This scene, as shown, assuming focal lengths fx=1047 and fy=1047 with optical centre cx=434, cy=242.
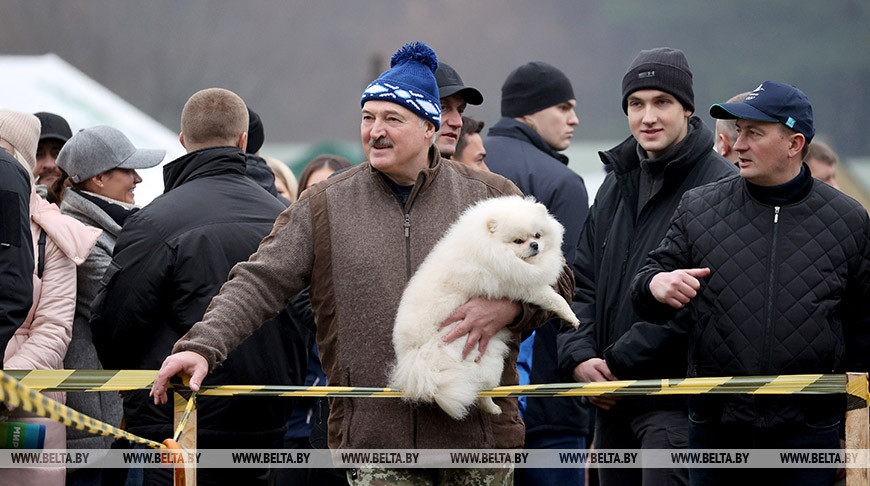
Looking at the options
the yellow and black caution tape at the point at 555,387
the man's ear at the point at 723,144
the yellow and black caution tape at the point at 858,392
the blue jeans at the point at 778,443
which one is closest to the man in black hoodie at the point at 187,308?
the yellow and black caution tape at the point at 555,387

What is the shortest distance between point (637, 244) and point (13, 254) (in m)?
2.67

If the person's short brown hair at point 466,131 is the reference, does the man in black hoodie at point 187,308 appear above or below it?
below

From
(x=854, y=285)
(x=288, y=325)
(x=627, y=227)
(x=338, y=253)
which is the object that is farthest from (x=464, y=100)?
(x=854, y=285)

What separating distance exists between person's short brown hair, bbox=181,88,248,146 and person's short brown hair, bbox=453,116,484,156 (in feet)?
5.25

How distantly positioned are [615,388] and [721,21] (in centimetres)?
3140

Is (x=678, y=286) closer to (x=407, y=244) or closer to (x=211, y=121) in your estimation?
(x=407, y=244)

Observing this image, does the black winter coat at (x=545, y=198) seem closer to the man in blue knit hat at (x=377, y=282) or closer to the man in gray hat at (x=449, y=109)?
the man in gray hat at (x=449, y=109)

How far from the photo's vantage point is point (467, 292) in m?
3.83

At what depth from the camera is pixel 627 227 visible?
4887 millimetres

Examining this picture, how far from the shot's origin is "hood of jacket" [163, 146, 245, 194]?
15.9ft

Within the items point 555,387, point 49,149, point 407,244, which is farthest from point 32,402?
point 49,149

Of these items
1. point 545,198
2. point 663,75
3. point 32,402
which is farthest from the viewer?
point 545,198

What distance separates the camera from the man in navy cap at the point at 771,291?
3.85m

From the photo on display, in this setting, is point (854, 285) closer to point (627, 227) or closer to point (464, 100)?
point (627, 227)
